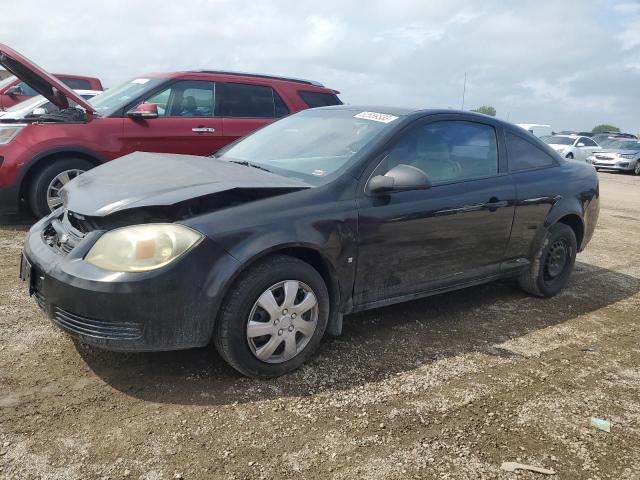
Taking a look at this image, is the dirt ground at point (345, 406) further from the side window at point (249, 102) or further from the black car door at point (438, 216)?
the side window at point (249, 102)

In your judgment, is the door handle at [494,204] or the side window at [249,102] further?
the side window at [249,102]

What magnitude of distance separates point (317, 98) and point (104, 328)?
5.51m

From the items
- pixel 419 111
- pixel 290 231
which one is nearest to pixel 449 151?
pixel 419 111

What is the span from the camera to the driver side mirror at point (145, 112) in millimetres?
5984

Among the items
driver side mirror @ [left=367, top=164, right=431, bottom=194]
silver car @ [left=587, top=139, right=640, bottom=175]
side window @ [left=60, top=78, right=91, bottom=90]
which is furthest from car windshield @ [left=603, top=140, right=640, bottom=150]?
driver side mirror @ [left=367, top=164, right=431, bottom=194]

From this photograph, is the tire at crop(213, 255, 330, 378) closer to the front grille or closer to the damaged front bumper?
the damaged front bumper

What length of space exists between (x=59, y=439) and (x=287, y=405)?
1.03 metres

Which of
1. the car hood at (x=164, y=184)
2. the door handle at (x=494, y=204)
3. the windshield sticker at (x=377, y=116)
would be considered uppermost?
the windshield sticker at (x=377, y=116)

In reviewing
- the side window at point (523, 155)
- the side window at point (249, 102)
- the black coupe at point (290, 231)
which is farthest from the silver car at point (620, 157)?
the black coupe at point (290, 231)

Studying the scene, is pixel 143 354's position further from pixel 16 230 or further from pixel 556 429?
pixel 16 230

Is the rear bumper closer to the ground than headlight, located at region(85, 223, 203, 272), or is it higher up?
closer to the ground

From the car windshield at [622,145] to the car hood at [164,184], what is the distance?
23.8 meters

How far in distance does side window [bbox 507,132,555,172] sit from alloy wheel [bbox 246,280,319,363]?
2.12 metres

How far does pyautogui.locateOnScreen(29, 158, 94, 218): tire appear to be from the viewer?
5.74 meters
